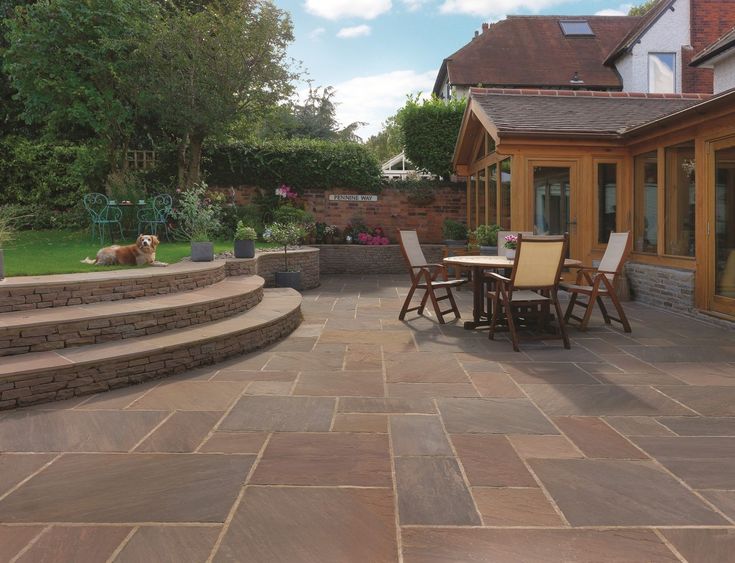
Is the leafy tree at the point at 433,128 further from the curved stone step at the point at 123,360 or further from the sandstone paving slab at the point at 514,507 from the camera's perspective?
Answer: the sandstone paving slab at the point at 514,507

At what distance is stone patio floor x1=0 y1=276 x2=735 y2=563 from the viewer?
80.2 inches

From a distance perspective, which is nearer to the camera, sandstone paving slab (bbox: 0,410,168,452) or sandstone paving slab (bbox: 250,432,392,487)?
sandstone paving slab (bbox: 250,432,392,487)

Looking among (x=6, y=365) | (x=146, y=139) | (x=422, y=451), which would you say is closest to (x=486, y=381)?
(x=422, y=451)

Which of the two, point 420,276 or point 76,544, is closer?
point 76,544

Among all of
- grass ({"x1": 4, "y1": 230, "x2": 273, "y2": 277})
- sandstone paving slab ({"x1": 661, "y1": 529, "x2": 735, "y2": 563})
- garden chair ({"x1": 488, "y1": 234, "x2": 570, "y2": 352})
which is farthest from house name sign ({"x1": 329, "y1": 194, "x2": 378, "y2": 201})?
sandstone paving slab ({"x1": 661, "y1": 529, "x2": 735, "y2": 563})

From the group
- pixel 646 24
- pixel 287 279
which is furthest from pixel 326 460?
pixel 646 24

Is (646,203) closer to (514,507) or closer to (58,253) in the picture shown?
(514,507)

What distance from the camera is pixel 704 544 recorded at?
6.57ft

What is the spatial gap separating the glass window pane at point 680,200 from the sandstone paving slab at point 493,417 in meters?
A: 4.90

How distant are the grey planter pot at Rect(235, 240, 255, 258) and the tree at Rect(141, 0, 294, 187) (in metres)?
4.25

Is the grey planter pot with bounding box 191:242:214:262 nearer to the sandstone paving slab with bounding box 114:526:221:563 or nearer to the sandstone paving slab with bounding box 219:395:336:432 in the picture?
the sandstone paving slab with bounding box 219:395:336:432

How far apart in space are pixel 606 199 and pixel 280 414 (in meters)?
7.54

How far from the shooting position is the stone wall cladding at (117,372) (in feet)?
11.7

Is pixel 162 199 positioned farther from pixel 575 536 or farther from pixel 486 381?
pixel 575 536
